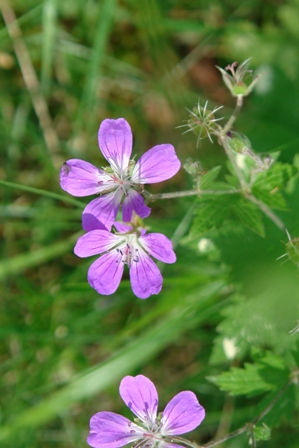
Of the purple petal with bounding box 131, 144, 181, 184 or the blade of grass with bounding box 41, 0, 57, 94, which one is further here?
the blade of grass with bounding box 41, 0, 57, 94

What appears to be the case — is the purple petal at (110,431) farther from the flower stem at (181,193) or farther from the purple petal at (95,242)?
the flower stem at (181,193)

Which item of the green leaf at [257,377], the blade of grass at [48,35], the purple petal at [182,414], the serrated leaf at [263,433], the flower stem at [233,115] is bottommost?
the serrated leaf at [263,433]

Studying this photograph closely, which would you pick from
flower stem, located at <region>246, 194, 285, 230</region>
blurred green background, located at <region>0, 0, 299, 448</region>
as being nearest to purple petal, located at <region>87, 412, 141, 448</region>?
blurred green background, located at <region>0, 0, 299, 448</region>

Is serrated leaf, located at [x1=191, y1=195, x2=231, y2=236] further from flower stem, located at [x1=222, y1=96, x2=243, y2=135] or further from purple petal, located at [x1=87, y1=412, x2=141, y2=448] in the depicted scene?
purple petal, located at [x1=87, y1=412, x2=141, y2=448]

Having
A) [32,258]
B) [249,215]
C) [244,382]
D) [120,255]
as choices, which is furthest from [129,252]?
[32,258]

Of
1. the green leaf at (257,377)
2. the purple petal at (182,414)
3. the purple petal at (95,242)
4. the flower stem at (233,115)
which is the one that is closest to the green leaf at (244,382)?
the green leaf at (257,377)

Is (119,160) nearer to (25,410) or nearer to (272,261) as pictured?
(272,261)

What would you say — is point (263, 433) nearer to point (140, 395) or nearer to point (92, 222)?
point (140, 395)
